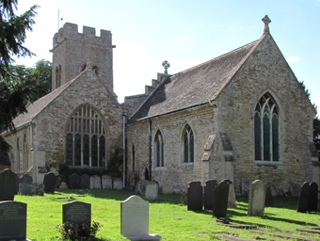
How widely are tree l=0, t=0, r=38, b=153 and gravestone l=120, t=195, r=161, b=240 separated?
11.0 ft

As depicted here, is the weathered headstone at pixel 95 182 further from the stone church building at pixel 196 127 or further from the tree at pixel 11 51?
the tree at pixel 11 51

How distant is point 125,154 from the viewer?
32.3 metres

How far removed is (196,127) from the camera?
83.5ft

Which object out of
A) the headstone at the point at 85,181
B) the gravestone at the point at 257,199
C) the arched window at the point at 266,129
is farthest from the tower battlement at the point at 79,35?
the gravestone at the point at 257,199

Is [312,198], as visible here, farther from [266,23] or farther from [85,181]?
[85,181]

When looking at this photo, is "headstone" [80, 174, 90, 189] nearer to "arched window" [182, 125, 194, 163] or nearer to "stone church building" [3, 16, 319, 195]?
"stone church building" [3, 16, 319, 195]

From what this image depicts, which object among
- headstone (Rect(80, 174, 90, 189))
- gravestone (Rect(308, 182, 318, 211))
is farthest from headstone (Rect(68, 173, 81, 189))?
gravestone (Rect(308, 182, 318, 211))

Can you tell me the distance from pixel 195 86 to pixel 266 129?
195 inches

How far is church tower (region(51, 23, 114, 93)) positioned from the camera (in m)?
42.3

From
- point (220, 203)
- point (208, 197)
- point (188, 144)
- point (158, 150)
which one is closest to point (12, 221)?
point (220, 203)

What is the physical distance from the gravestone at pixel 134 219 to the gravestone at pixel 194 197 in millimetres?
6504

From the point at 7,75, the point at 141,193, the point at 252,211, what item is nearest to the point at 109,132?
the point at 141,193

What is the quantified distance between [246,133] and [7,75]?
15228mm

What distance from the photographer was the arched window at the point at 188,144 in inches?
1024
